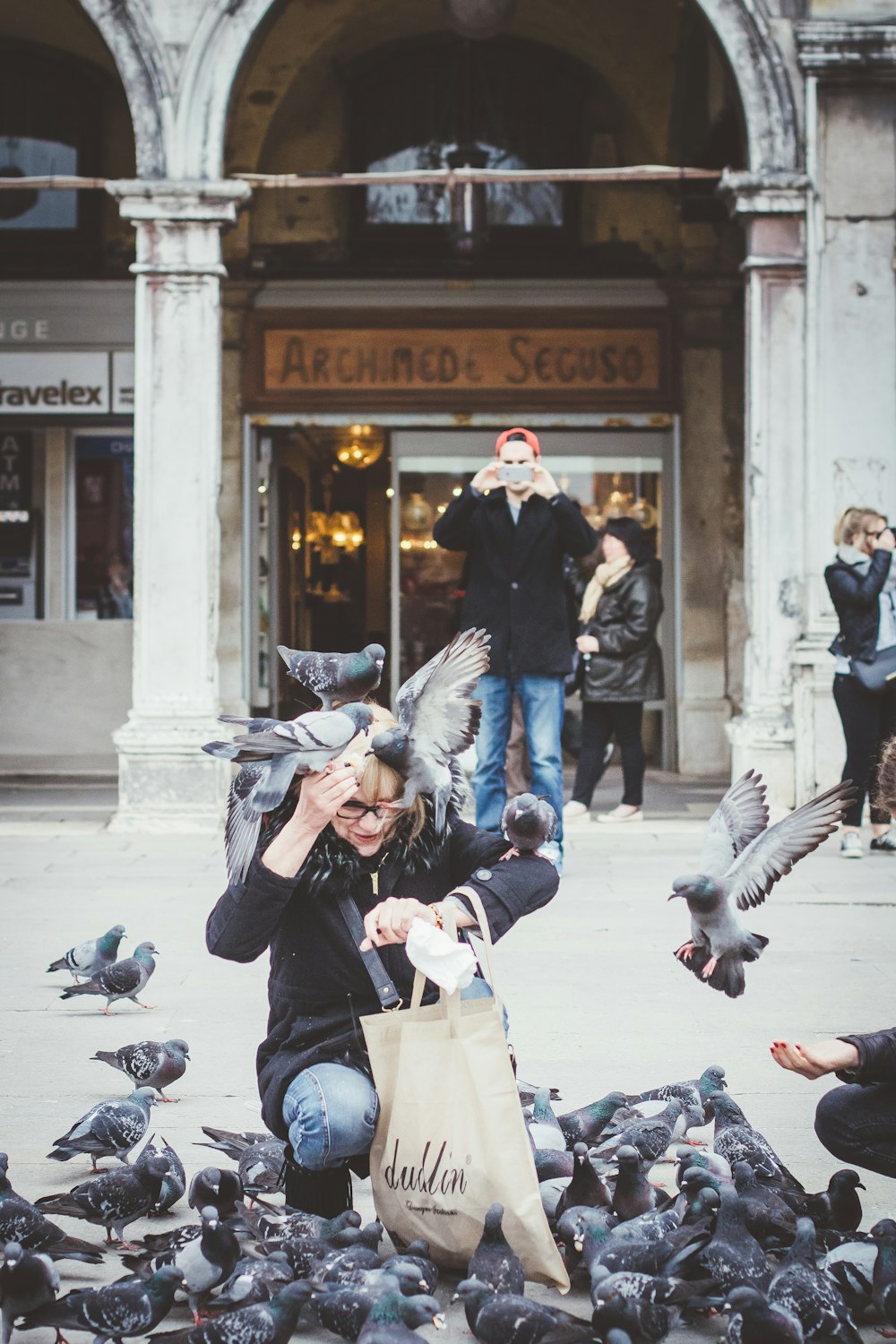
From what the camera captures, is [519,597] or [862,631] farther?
[862,631]

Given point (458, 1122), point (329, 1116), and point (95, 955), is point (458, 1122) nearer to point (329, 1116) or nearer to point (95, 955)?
point (329, 1116)

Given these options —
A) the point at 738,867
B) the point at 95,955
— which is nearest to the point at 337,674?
the point at 738,867

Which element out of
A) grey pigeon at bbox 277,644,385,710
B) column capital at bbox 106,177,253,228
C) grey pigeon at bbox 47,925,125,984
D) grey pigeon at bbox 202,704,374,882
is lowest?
grey pigeon at bbox 47,925,125,984

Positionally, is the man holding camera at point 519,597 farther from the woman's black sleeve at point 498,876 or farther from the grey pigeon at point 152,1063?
the woman's black sleeve at point 498,876

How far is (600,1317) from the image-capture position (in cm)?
290

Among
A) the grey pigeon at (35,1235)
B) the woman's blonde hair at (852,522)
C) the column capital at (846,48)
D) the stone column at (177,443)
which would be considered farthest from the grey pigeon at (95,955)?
the column capital at (846,48)

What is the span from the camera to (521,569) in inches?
319

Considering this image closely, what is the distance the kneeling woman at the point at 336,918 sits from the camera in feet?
10.6

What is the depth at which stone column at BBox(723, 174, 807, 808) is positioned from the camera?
9875 mm

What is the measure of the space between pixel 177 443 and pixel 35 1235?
23.6 ft

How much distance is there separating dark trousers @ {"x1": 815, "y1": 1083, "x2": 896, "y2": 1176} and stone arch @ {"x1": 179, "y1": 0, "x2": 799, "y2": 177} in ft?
24.7

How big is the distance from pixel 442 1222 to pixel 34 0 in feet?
39.0

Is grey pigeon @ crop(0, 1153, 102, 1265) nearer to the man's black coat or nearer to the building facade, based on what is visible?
the man's black coat

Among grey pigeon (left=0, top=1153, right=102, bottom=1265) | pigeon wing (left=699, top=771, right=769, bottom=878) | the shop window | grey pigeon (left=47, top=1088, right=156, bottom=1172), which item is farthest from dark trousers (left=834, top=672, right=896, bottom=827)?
the shop window
